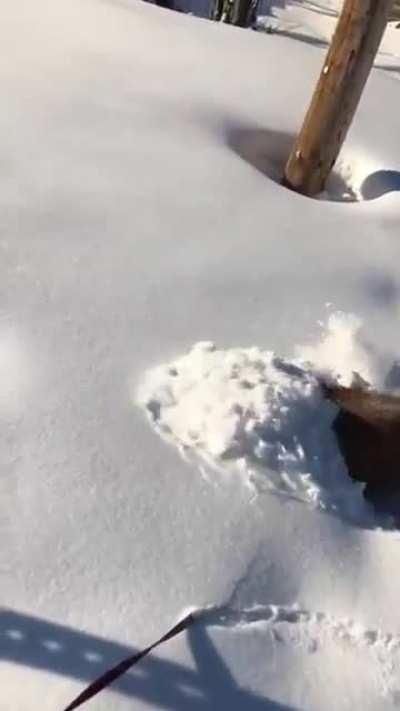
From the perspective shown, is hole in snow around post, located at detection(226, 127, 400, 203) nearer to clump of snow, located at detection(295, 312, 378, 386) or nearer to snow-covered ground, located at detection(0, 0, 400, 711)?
snow-covered ground, located at detection(0, 0, 400, 711)

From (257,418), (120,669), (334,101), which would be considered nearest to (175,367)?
(257,418)

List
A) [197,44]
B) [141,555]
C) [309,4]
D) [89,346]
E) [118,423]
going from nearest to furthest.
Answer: [141,555] → [118,423] → [89,346] → [197,44] → [309,4]

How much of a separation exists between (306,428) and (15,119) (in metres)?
1.78

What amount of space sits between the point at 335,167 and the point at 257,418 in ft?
6.40

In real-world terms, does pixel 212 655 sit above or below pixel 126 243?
below

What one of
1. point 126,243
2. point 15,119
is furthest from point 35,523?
point 15,119

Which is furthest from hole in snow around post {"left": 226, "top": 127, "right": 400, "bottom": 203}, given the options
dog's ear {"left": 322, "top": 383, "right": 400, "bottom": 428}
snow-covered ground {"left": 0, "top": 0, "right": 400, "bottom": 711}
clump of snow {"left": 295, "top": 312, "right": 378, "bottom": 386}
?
dog's ear {"left": 322, "top": 383, "right": 400, "bottom": 428}

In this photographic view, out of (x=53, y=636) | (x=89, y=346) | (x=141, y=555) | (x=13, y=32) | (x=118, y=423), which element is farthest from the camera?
(x=13, y=32)

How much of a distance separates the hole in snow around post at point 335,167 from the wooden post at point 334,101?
3.6 inches

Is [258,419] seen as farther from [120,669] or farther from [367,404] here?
[120,669]

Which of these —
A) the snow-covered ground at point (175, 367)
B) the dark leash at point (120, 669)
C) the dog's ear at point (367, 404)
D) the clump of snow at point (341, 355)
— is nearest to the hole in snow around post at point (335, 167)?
the snow-covered ground at point (175, 367)

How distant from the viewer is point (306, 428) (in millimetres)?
3230

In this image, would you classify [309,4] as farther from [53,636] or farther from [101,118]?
[53,636]

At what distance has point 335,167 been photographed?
484 cm
